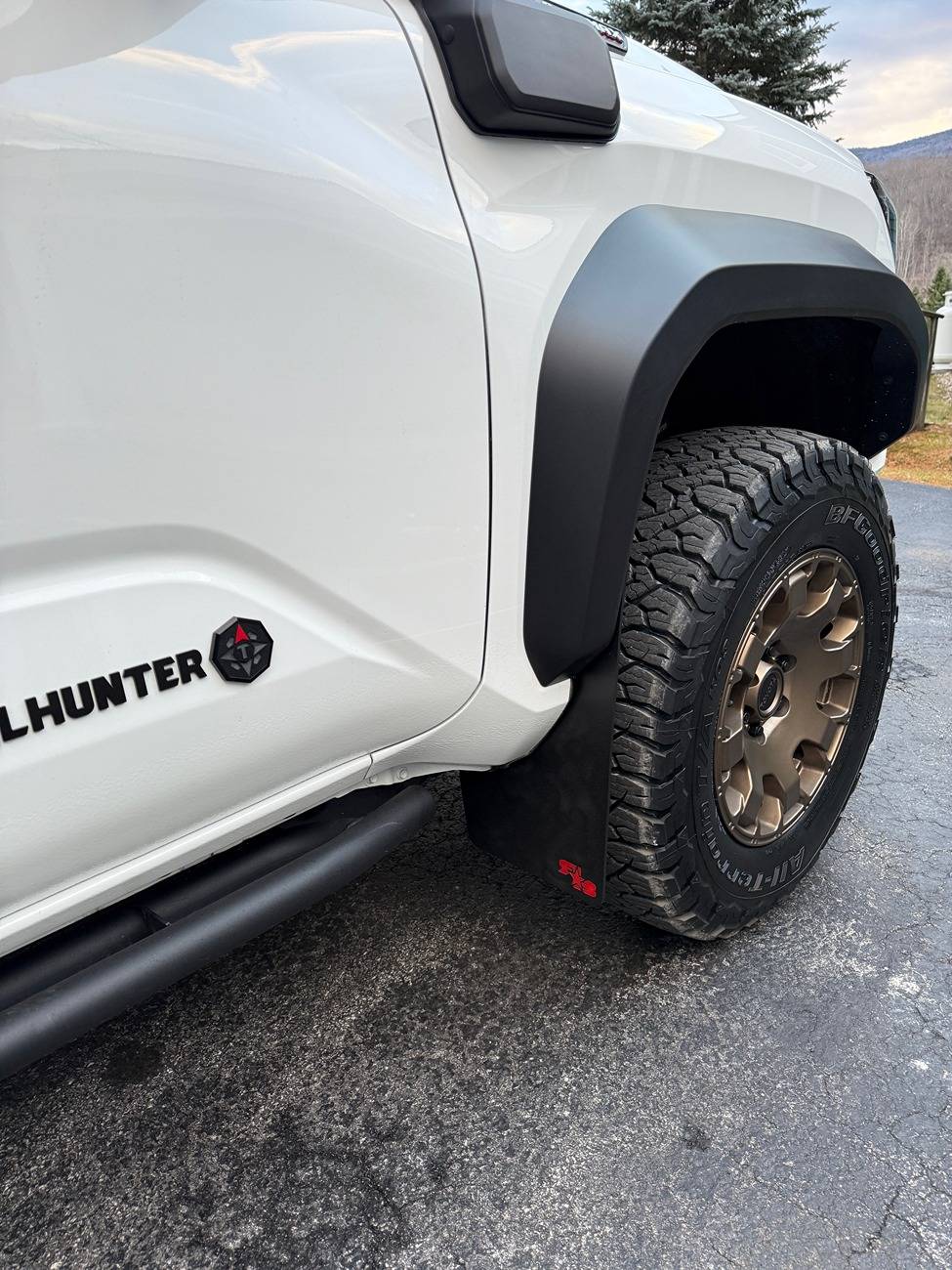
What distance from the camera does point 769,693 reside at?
6.07ft

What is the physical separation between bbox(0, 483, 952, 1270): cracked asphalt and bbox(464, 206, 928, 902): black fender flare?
315 millimetres

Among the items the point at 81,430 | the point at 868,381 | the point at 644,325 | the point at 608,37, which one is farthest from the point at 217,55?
the point at 868,381

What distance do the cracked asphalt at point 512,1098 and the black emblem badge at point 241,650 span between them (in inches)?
32.3

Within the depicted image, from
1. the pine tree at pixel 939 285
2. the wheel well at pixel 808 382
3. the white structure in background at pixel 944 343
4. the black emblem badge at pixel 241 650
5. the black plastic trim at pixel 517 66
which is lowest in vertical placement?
the white structure in background at pixel 944 343

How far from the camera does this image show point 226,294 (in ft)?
3.39

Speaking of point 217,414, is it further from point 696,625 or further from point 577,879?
point 577,879

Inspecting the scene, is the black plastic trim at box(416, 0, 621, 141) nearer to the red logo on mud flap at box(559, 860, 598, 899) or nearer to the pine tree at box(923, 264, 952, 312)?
the red logo on mud flap at box(559, 860, 598, 899)

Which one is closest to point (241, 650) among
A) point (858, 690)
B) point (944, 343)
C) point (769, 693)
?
point (769, 693)

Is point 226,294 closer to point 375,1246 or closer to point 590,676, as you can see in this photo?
point 590,676

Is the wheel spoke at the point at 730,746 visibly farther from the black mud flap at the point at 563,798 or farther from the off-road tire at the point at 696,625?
the black mud flap at the point at 563,798

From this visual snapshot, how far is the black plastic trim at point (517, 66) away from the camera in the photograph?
1.22 metres

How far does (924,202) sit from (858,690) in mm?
15154

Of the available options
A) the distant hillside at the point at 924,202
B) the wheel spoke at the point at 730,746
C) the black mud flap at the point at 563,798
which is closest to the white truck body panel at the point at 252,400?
the black mud flap at the point at 563,798

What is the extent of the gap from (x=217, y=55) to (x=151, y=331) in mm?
305
